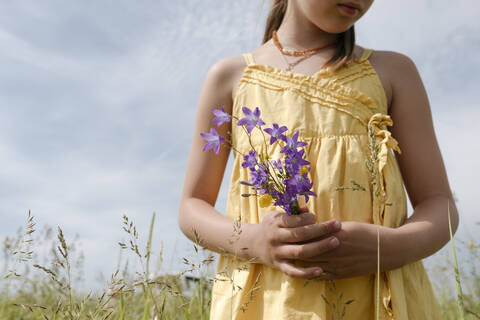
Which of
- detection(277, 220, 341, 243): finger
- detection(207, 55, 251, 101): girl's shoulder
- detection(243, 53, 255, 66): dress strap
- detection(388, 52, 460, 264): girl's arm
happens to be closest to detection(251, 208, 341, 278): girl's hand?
detection(277, 220, 341, 243): finger

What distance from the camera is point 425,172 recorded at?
1911mm

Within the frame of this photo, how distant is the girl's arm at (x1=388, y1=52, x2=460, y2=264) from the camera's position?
71.1 inches

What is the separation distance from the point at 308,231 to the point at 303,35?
1.15 meters

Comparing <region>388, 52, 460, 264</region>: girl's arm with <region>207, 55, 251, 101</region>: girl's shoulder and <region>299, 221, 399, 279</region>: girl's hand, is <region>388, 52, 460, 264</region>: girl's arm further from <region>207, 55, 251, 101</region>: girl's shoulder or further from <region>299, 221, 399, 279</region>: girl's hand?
<region>207, 55, 251, 101</region>: girl's shoulder

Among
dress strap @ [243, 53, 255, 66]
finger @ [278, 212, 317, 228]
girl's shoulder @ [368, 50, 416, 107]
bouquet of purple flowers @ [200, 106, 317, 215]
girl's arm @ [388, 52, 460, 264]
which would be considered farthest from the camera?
dress strap @ [243, 53, 255, 66]

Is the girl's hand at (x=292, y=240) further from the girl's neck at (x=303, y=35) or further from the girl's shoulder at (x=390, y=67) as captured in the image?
the girl's neck at (x=303, y=35)

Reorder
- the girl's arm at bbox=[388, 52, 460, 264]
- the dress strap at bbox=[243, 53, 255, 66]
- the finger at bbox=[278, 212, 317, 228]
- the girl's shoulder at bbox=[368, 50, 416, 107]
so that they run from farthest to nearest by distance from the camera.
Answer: the dress strap at bbox=[243, 53, 255, 66] < the girl's shoulder at bbox=[368, 50, 416, 107] < the girl's arm at bbox=[388, 52, 460, 264] < the finger at bbox=[278, 212, 317, 228]

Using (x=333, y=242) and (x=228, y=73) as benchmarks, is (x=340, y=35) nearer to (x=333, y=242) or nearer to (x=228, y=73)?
(x=228, y=73)

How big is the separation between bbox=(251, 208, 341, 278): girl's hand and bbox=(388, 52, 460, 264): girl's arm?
0.53 meters

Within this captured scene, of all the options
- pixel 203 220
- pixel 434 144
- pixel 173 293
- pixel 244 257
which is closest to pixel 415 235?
pixel 434 144

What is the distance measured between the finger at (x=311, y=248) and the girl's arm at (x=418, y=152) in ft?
1.65

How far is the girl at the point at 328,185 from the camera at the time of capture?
1.52m

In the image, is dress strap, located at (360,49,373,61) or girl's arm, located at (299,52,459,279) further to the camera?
dress strap, located at (360,49,373,61)

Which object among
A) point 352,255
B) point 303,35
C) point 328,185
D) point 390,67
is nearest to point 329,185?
point 328,185
